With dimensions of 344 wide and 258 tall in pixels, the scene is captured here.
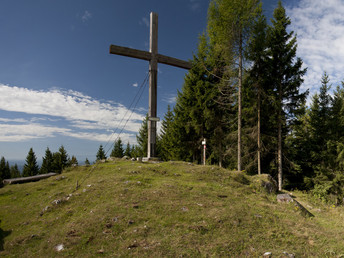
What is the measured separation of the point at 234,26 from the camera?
1263cm

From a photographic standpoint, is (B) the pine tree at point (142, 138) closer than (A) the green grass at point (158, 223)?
No

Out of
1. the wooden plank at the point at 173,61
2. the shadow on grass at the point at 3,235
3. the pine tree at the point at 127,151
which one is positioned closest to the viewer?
the shadow on grass at the point at 3,235

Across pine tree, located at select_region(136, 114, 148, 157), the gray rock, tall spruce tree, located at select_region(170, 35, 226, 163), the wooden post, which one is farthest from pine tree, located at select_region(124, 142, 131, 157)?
the gray rock

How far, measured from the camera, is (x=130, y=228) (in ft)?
15.8

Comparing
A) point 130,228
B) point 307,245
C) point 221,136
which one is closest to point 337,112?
point 221,136

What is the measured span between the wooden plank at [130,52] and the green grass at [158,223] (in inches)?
370

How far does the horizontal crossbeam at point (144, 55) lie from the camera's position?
1326cm

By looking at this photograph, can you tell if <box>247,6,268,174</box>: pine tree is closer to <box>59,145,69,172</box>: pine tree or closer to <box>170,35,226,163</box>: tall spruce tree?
<box>170,35,226,163</box>: tall spruce tree

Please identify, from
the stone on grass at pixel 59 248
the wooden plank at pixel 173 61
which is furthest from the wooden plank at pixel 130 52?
the stone on grass at pixel 59 248

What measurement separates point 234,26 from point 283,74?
649 centimetres

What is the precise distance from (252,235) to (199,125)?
1435 centimetres

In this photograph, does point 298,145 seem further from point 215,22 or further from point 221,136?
point 215,22

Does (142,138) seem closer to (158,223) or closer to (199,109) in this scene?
(199,109)

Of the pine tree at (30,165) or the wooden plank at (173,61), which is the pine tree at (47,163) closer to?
the pine tree at (30,165)
